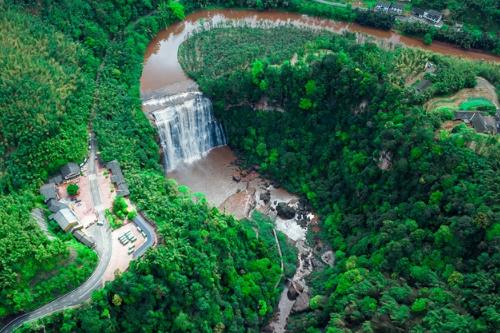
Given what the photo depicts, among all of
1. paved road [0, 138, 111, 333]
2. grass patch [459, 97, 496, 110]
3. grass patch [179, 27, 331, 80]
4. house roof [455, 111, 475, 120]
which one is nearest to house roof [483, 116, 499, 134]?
house roof [455, 111, 475, 120]

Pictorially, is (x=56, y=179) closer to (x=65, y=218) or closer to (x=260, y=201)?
(x=65, y=218)

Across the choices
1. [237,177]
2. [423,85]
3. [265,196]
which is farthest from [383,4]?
[265,196]

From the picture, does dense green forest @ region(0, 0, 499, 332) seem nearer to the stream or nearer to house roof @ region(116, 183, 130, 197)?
house roof @ region(116, 183, 130, 197)

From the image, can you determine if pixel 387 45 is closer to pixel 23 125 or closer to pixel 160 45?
pixel 160 45

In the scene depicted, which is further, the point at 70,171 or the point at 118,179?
the point at 118,179

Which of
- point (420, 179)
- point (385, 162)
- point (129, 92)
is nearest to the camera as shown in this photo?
point (420, 179)

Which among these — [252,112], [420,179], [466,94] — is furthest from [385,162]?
[252,112]

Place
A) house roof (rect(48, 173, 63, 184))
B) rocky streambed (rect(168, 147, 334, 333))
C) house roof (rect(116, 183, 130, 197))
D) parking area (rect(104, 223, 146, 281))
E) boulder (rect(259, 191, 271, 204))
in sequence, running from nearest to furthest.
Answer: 1. parking area (rect(104, 223, 146, 281))
2. house roof (rect(116, 183, 130, 197))
3. house roof (rect(48, 173, 63, 184))
4. rocky streambed (rect(168, 147, 334, 333))
5. boulder (rect(259, 191, 271, 204))
